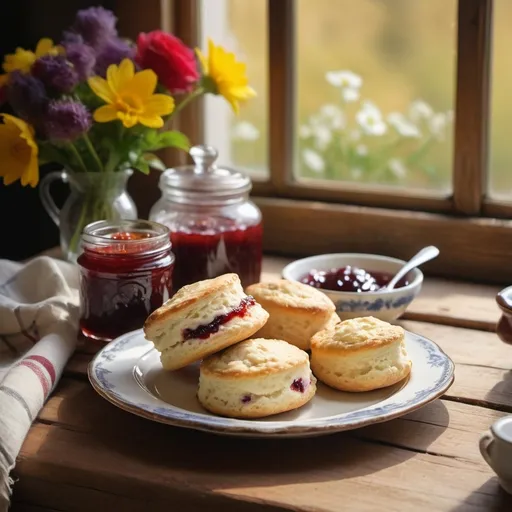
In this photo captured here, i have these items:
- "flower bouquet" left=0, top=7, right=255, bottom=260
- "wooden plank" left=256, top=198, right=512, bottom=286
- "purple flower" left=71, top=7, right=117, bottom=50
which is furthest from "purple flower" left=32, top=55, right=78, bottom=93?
"wooden plank" left=256, top=198, right=512, bottom=286

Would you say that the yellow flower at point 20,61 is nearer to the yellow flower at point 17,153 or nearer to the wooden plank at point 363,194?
the yellow flower at point 17,153

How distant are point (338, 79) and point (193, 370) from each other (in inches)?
31.5


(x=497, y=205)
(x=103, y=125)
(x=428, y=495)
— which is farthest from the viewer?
(x=497, y=205)

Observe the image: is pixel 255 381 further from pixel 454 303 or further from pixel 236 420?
pixel 454 303

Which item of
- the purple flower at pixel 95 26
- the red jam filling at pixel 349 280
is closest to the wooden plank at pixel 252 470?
the red jam filling at pixel 349 280

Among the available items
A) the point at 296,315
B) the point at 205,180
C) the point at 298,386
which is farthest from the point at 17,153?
the point at 298,386

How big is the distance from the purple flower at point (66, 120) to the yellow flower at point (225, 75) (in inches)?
9.7

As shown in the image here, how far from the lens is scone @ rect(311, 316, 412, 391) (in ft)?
3.92

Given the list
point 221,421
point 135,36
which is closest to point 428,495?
point 221,421

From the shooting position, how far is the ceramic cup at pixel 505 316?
1.30m

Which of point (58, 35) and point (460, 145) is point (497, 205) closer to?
point (460, 145)

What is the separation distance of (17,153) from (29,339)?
0.29m

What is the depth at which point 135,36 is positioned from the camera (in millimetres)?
1873

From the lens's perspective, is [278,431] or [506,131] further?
[506,131]
